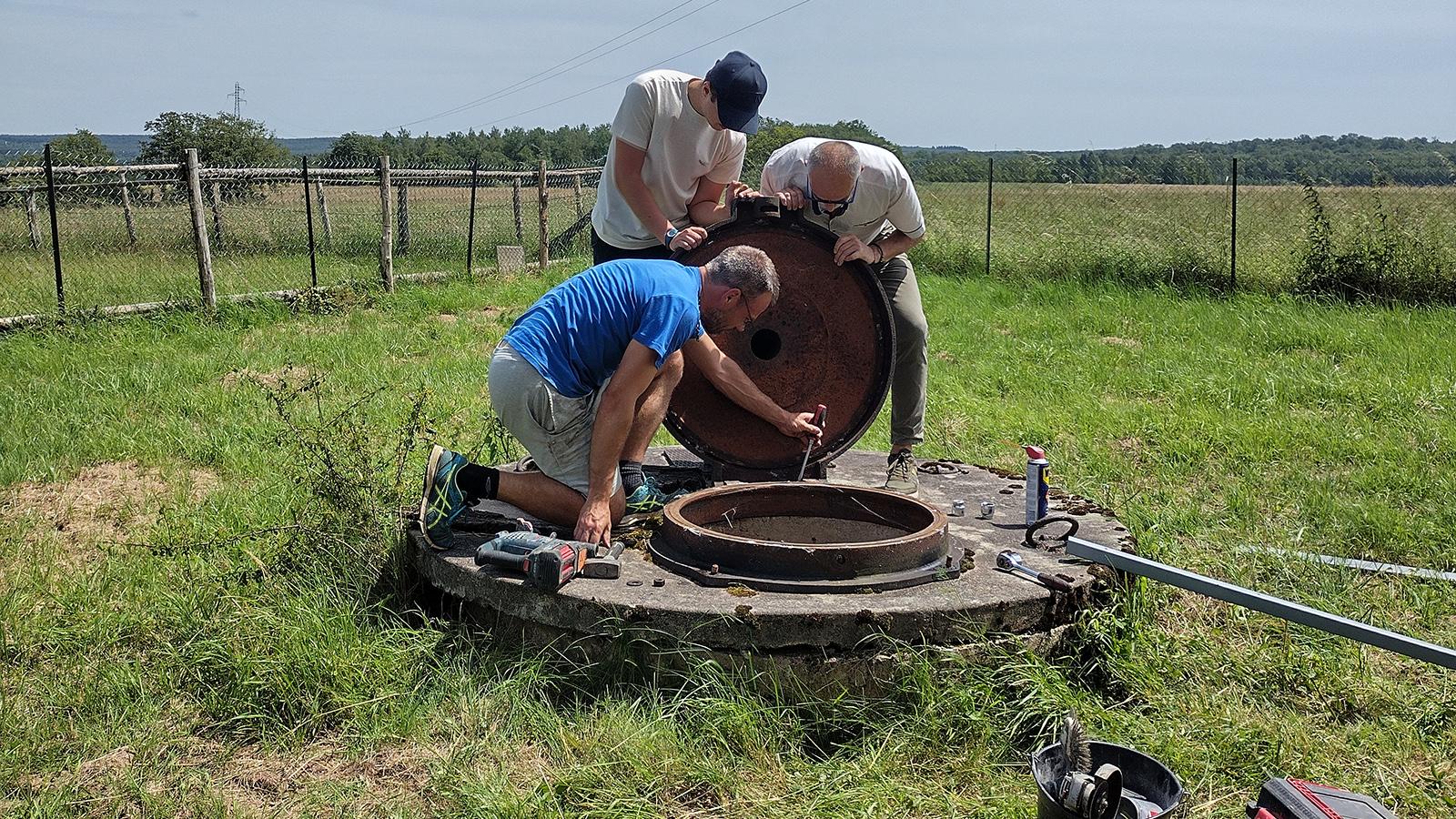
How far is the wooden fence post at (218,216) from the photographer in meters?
12.4

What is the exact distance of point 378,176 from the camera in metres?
13.3

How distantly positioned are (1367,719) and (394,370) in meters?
6.84

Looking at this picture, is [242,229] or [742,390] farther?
[242,229]

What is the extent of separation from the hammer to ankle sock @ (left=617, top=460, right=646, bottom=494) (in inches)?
57.3

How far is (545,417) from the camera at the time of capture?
418cm

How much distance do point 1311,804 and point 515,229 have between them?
620 inches

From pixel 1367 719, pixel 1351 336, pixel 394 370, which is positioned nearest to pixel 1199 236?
pixel 1351 336

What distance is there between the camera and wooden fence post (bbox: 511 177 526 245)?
16812 mm

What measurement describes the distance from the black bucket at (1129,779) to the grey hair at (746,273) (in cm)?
196

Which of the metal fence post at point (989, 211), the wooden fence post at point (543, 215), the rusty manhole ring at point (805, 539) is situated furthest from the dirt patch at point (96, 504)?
the metal fence post at point (989, 211)

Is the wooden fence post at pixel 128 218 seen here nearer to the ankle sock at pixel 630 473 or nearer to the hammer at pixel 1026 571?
the ankle sock at pixel 630 473

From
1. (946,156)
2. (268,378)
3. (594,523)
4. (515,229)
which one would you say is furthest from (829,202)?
(946,156)

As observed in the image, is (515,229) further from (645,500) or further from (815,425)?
(645,500)

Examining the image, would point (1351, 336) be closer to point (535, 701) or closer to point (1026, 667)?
point (1026, 667)
